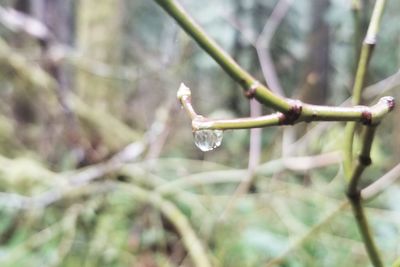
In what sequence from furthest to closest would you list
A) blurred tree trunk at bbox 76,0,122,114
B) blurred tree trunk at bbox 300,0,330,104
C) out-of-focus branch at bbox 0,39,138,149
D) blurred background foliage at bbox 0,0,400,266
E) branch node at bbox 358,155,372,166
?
blurred tree trunk at bbox 300,0,330,104 < blurred tree trunk at bbox 76,0,122,114 < out-of-focus branch at bbox 0,39,138,149 < blurred background foliage at bbox 0,0,400,266 < branch node at bbox 358,155,372,166

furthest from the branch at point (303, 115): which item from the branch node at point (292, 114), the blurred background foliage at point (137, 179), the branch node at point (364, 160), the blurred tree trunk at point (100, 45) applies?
the blurred tree trunk at point (100, 45)

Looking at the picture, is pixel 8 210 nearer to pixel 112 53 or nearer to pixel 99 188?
pixel 99 188

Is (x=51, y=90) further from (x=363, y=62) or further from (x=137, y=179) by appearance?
(x=363, y=62)

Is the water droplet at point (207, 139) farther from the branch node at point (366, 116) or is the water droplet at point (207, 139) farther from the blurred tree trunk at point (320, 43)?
the blurred tree trunk at point (320, 43)

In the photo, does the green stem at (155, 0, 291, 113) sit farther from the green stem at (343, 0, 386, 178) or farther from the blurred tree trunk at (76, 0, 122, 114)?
the blurred tree trunk at (76, 0, 122, 114)

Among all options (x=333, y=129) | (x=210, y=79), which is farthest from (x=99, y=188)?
(x=210, y=79)

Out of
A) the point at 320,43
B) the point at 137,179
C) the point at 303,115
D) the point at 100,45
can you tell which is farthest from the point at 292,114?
the point at 320,43

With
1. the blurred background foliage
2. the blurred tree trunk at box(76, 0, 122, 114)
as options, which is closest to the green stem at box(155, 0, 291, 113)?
the blurred background foliage

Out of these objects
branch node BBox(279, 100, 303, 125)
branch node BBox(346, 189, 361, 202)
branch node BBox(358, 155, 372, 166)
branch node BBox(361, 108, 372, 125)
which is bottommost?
branch node BBox(346, 189, 361, 202)
